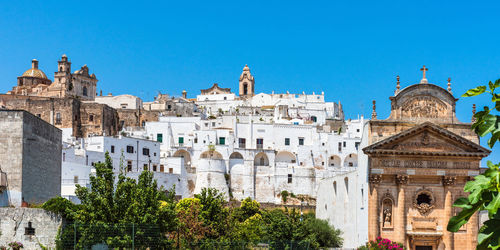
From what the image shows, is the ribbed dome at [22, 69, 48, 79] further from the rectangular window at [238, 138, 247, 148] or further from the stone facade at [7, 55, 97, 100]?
the rectangular window at [238, 138, 247, 148]

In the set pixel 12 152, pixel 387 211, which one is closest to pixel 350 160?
pixel 387 211

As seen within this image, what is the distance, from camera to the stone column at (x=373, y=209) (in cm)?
3622

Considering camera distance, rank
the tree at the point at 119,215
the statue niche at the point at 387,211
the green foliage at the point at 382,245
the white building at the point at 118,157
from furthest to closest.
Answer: the white building at the point at 118,157, the statue niche at the point at 387,211, the green foliage at the point at 382,245, the tree at the point at 119,215

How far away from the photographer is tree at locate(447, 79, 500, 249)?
4.80 m

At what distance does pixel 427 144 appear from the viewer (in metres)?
36.5

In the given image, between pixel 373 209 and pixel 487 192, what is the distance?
32011 mm

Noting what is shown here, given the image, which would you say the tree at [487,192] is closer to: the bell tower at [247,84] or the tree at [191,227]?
the tree at [191,227]

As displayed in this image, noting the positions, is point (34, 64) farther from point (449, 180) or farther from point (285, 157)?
point (449, 180)

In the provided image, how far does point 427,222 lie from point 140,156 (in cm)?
4616

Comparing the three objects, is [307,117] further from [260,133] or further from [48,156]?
[48,156]

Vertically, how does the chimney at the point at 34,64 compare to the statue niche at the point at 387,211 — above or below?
above

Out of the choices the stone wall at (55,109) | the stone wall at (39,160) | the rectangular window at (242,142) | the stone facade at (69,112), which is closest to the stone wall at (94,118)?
the stone facade at (69,112)

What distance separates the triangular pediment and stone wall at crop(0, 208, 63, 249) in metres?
17.5

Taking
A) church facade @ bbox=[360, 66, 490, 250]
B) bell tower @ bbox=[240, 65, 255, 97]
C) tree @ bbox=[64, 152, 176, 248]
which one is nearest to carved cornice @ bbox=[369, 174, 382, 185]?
church facade @ bbox=[360, 66, 490, 250]
